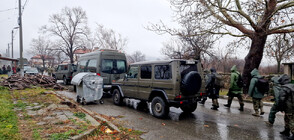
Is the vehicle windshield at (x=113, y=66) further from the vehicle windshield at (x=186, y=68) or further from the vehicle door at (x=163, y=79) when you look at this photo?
the vehicle windshield at (x=186, y=68)

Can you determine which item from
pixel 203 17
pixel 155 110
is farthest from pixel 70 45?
pixel 155 110

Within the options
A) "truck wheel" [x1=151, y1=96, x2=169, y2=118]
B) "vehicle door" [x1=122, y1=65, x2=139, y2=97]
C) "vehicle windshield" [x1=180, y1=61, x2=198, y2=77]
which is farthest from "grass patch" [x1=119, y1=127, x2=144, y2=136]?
"vehicle door" [x1=122, y1=65, x2=139, y2=97]

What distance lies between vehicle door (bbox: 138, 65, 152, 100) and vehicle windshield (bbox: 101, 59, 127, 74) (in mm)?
3355

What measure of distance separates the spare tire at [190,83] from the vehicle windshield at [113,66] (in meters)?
5.08

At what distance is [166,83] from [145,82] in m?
1.07

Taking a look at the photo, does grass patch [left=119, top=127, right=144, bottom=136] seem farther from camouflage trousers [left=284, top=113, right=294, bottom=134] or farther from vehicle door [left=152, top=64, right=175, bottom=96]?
camouflage trousers [left=284, top=113, right=294, bottom=134]

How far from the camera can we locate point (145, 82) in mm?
6434

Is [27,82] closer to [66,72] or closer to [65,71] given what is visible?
[66,72]

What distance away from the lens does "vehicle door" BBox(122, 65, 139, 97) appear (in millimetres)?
6910

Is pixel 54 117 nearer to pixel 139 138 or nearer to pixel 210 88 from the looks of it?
pixel 139 138

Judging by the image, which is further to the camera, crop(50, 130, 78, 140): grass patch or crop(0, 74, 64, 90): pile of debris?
crop(0, 74, 64, 90): pile of debris

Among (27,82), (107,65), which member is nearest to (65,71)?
(27,82)

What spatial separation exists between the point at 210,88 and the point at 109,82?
5.12 m

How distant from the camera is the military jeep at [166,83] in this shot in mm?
5402
